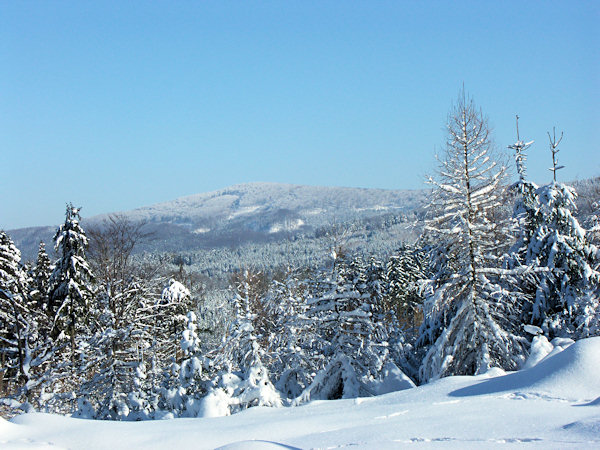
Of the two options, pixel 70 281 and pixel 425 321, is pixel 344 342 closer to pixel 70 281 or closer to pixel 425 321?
pixel 425 321

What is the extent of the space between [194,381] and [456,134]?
1069 cm

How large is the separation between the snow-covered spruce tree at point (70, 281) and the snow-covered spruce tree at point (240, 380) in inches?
381

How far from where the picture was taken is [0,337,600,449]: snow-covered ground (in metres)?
5.00

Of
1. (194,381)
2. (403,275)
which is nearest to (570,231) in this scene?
(194,381)

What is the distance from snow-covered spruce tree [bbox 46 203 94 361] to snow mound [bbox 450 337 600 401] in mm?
18858

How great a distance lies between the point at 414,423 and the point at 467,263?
30.2 feet

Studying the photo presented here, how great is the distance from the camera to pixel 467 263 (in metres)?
14.3

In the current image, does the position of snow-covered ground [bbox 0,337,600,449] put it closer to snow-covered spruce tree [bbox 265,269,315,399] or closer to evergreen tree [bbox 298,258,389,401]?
evergreen tree [bbox 298,258,389,401]

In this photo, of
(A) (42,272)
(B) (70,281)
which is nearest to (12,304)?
(B) (70,281)

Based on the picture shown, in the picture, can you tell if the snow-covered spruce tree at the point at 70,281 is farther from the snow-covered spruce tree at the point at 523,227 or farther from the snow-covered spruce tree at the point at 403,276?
the snow-covered spruce tree at the point at 403,276

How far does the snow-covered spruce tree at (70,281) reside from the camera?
21.6 metres

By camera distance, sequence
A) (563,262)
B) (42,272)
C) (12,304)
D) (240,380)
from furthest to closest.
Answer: (42,272), (12,304), (563,262), (240,380)

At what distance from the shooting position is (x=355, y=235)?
17484 millimetres

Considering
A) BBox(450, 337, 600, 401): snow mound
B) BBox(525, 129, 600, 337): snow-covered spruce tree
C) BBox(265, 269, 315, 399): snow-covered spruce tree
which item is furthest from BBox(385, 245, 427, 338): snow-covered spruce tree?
BBox(450, 337, 600, 401): snow mound
